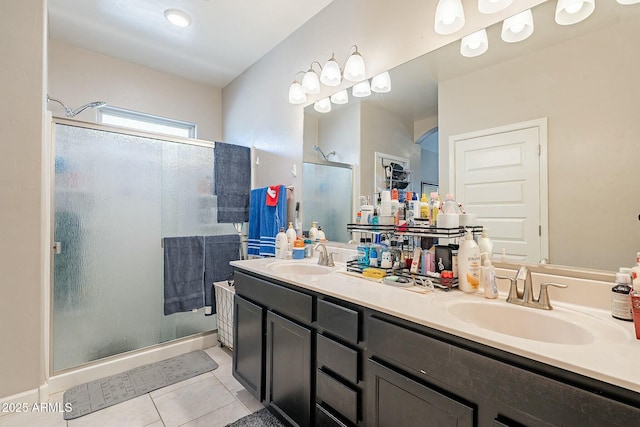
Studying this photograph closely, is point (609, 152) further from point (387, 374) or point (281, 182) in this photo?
point (281, 182)

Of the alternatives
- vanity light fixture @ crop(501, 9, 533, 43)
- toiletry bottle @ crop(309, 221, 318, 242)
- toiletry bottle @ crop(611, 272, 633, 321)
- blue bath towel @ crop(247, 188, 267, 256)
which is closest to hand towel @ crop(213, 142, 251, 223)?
blue bath towel @ crop(247, 188, 267, 256)

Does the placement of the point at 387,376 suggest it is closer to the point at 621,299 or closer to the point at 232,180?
the point at 621,299

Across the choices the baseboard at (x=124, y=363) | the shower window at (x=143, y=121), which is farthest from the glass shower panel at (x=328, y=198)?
the shower window at (x=143, y=121)

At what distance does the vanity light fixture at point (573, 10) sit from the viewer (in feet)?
3.58

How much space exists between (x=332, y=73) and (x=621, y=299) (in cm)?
181

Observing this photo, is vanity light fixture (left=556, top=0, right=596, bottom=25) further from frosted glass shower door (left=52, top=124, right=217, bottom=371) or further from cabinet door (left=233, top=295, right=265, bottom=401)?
frosted glass shower door (left=52, top=124, right=217, bottom=371)

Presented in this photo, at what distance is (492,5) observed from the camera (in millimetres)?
1284

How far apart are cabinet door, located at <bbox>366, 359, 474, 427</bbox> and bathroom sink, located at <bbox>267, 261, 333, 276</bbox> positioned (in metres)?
0.80

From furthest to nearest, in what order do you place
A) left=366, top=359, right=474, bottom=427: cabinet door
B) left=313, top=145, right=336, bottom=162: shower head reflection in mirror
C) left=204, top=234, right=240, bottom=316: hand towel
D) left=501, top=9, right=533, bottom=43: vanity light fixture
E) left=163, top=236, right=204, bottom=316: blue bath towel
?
left=204, top=234, right=240, bottom=316: hand towel → left=163, top=236, right=204, bottom=316: blue bath towel → left=313, top=145, right=336, bottom=162: shower head reflection in mirror → left=501, top=9, right=533, bottom=43: vanity light fixture → left=366, top=359, right=474, bottom=427: cabinet door

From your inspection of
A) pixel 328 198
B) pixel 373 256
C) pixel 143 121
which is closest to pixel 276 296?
pixel 373 256

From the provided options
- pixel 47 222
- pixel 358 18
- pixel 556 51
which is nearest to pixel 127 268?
pixel 47 222

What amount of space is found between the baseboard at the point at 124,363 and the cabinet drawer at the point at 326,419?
1.65 m

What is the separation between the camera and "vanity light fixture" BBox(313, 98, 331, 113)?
2.13m

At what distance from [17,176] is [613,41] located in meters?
2.90
